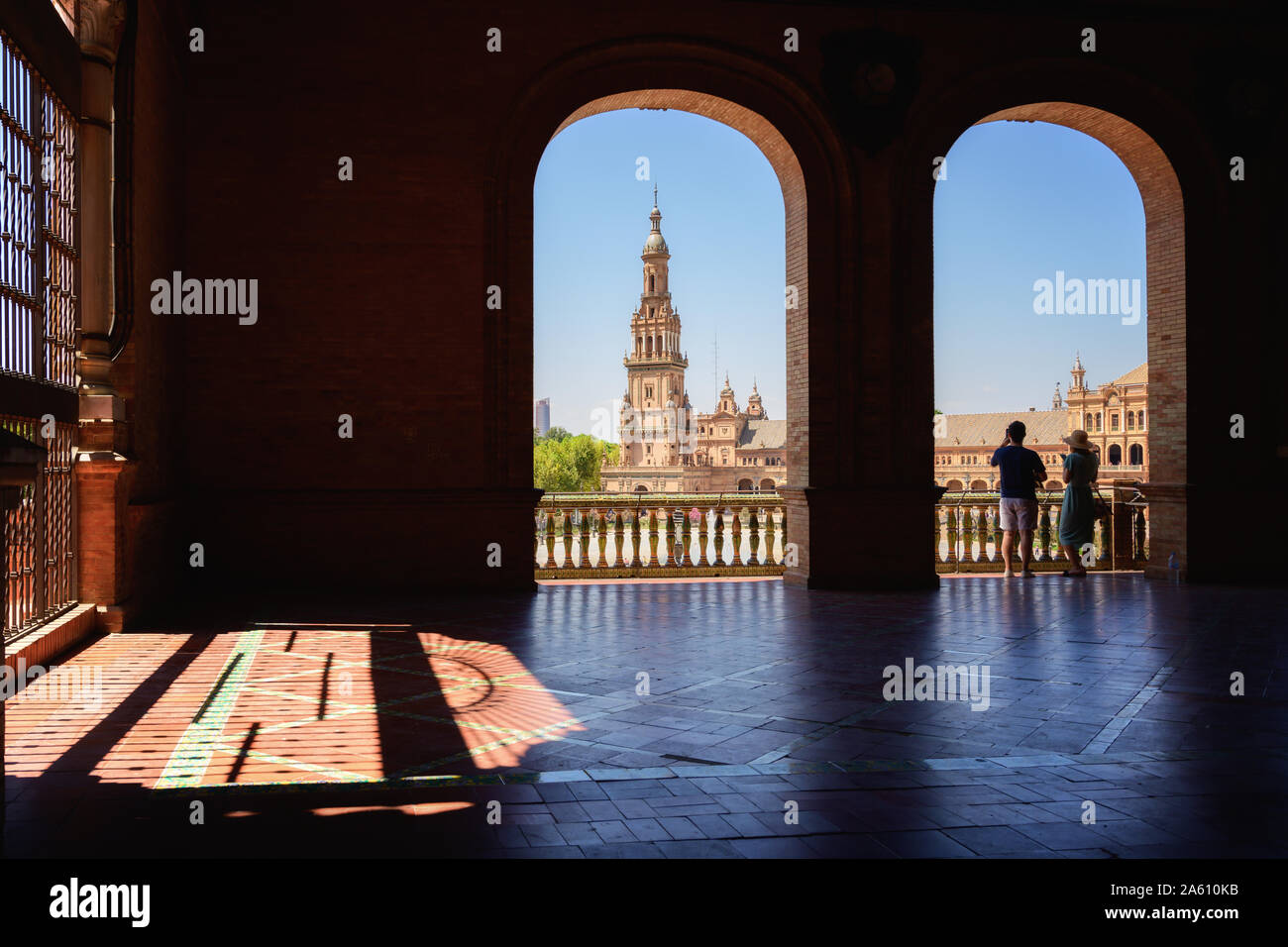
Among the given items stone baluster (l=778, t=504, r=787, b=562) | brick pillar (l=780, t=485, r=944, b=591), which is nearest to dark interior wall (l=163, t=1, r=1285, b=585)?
brick pillar (l=780, t=485, r=944, b=591)

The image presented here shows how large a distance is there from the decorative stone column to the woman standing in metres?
10.2

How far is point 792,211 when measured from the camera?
40.4 feet

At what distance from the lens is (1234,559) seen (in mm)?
12484

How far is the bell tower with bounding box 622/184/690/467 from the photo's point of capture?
12294cm

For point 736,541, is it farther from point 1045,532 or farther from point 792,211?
point 1045,532

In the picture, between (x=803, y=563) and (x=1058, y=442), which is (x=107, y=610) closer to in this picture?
(x=803, y=563)

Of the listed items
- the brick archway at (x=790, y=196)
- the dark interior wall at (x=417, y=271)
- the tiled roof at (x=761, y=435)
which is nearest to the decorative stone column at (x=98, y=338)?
the dark interior wall at (x=417, y=271)

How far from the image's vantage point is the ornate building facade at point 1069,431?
99.2 meters

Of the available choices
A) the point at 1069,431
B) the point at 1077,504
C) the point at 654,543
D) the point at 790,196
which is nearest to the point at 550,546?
the point at 654,543

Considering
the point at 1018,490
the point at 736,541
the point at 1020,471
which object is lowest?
the point at 736,541

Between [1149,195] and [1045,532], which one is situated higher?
[1149,195]

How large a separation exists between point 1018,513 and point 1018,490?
33cm

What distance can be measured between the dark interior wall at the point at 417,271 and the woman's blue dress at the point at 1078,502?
2.29 m
